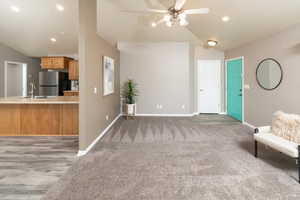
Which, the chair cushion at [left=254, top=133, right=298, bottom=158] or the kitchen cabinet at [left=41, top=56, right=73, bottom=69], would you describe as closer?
the chair cushion at [left=254, top=133, right=298, bottom=158]

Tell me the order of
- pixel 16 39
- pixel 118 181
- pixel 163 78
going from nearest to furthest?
pixel 118 181, pixel 16 39, pixel 163 78

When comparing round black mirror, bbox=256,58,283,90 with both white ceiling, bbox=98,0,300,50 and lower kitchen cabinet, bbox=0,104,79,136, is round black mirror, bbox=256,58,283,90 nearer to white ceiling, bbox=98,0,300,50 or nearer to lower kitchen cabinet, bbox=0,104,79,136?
white ceiling, bbox=98,0,300,50

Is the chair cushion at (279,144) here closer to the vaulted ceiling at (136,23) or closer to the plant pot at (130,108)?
the vaulted ceiling at (136,23)

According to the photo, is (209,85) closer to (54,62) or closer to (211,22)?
(211,22)

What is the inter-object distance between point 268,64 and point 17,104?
606 cm

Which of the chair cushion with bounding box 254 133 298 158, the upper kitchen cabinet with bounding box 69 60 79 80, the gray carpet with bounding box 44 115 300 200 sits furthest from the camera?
the upper kitchen cabinet with bounding box 69 60 79 80

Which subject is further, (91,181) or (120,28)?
(120,28)

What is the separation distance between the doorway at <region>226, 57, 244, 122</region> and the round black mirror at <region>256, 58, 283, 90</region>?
1.10 metres

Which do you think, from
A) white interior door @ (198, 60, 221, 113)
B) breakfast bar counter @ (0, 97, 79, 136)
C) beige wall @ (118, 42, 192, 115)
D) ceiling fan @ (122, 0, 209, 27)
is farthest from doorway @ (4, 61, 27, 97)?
white interior door @ (198, 60, 221, 113)

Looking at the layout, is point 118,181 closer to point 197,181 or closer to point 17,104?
point 197,181

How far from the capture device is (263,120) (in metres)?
5.12

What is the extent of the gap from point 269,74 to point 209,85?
3.18 m

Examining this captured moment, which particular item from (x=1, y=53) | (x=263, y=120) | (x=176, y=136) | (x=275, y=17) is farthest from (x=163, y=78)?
(x=1, y=53)

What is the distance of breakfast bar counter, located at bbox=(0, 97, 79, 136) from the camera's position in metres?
4.87
